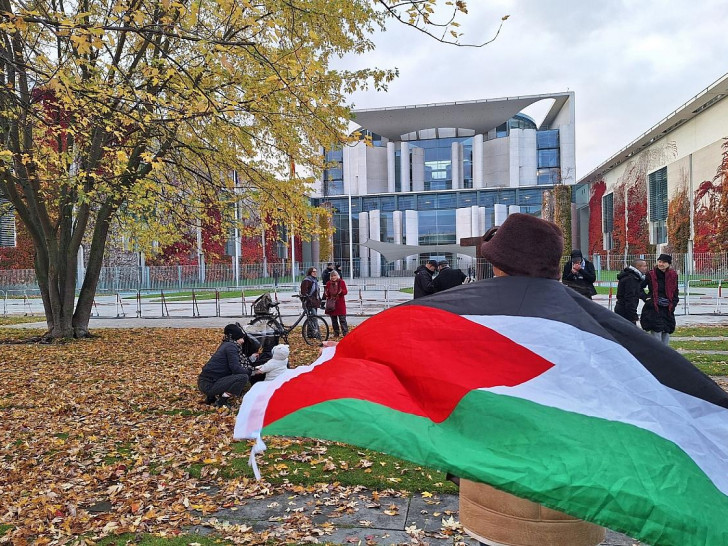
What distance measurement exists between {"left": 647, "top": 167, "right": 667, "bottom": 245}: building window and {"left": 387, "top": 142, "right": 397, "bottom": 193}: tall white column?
3243 cm

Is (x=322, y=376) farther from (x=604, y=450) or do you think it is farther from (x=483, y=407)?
(x=604, y=450)

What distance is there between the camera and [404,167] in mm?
74875

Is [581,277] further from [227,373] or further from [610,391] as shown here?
[610,391]

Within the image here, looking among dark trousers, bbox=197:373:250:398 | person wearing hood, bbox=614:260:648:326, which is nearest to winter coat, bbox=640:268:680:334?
person wearing hood, bbox=614:260:648:326

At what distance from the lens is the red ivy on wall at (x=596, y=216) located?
65562mm

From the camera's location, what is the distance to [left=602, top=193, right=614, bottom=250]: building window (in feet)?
204

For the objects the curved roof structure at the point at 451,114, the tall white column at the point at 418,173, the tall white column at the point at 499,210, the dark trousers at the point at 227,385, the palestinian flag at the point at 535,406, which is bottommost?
the dark trousers at the point at 227,385

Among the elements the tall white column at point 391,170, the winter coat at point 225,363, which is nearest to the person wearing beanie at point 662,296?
the winter coat at point 225,363

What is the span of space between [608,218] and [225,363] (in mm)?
62969

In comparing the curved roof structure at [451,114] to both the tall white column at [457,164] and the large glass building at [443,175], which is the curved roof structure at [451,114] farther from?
the tall white column at [457,164]

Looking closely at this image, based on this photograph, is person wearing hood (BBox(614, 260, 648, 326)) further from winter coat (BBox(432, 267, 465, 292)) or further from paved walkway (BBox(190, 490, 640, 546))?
paved walkway (BBox(190, 490, 640, 546))

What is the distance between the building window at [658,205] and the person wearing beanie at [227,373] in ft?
156

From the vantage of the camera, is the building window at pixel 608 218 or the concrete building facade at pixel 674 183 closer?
the concrete building facade at pixel 674 183

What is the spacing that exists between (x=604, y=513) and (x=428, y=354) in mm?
801
